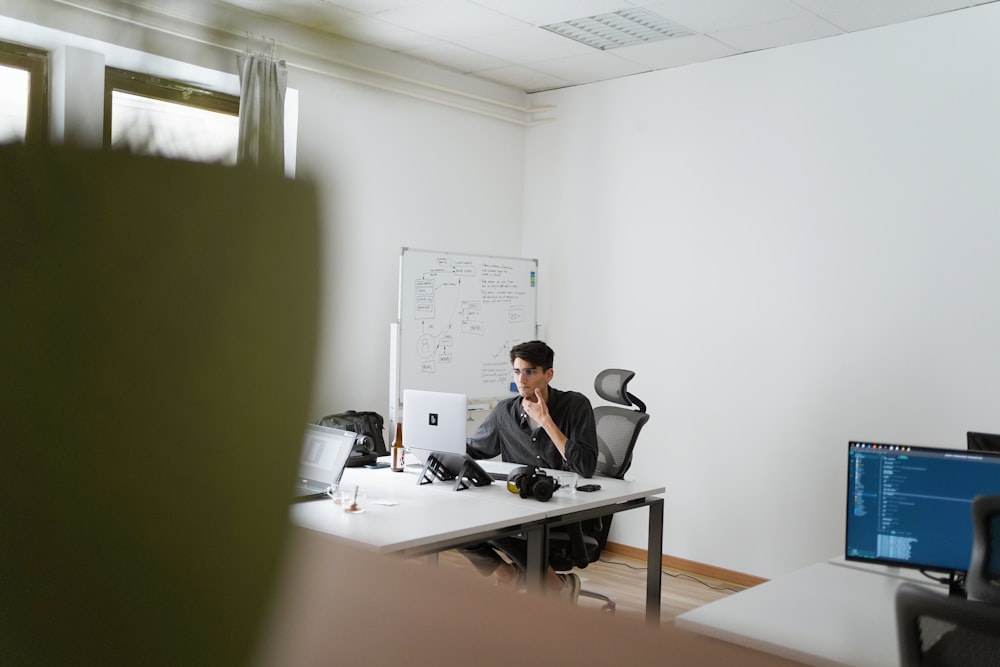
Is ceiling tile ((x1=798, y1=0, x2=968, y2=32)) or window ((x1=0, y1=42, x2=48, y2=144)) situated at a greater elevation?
ceiling tile ((x1=798, y1=0, x2=968, y2=32))

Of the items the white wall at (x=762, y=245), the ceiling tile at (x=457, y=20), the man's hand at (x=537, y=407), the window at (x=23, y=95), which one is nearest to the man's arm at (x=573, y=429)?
the man's hand at (x=537, y=407)

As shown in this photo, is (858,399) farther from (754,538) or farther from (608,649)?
(608,649)

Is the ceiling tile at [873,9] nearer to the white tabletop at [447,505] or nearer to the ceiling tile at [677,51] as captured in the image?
the ceiling tile at [677,51]

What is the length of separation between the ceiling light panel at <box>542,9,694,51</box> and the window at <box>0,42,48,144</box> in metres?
4.48

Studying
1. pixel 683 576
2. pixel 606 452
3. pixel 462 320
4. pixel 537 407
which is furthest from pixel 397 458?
pixel 683 576

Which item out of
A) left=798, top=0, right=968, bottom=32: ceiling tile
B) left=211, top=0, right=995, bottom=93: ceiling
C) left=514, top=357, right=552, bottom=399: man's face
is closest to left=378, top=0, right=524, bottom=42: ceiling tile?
left=211, top=0, right=995, bottom=93: ceiling

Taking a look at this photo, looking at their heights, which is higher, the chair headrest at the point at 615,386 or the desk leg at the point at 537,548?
the chair headrest at the point at 615,386

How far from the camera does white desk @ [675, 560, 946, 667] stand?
6.19 feet

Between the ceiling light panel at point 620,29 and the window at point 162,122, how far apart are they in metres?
4.49

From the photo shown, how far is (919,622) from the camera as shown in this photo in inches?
63.7

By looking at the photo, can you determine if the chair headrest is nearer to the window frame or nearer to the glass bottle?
the glass bottle

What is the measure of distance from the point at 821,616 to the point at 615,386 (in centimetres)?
205

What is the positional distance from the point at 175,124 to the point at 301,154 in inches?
1.0

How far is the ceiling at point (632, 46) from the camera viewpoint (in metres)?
4.18
